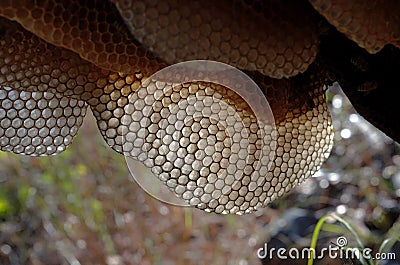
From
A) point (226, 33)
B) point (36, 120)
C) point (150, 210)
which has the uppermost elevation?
point (226, 33)

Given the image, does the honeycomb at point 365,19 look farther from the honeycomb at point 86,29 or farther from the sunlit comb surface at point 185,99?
the honeycomb at point 86,29

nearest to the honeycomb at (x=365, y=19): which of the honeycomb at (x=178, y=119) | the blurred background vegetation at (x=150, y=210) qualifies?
the honeycomb at (x=178, y=119)

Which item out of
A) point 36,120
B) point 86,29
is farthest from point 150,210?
point 86,29

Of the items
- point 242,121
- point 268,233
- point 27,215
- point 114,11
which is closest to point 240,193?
point 242,121

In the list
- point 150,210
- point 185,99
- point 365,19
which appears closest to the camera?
point 365,19

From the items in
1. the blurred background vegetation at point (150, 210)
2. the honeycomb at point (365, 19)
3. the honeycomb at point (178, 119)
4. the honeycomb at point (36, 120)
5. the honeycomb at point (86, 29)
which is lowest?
the blurred background vegetation at point (150, 210)

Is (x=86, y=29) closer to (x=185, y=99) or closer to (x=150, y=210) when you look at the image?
(x=185, y=99)

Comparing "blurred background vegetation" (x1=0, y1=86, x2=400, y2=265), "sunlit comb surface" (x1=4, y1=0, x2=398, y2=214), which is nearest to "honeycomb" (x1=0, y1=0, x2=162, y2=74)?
"sunlit comb surface" (x1=4, y1=0, x2=398, y2=214)

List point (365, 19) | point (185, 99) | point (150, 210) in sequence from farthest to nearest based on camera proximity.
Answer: point (150, 210) < point (185, 99) < point (365, 19)
